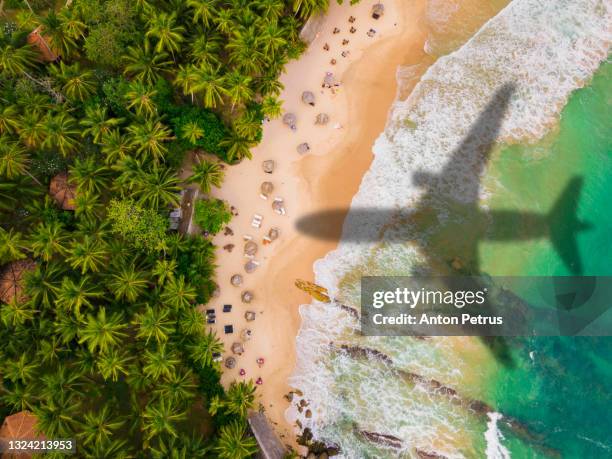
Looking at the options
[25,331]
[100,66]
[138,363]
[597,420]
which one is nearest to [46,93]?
[100,66]

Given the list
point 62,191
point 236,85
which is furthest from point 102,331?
point 236,85

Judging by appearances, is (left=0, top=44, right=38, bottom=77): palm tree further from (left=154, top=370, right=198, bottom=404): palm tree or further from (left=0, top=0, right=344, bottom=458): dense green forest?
(left=154, top=370, right=198, bottom=404): palm tree

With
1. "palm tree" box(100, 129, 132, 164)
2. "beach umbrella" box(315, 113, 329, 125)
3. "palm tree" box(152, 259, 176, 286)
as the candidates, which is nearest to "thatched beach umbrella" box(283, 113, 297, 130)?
"beach umbrella" box(315, 113, 329, 125)

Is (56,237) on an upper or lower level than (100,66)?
lower

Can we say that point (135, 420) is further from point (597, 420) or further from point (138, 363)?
point (597, 420)

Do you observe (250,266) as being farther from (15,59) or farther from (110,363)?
(15,59)

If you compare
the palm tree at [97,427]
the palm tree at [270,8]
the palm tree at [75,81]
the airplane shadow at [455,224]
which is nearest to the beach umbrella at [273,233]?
the airplane shadow at [455,224]

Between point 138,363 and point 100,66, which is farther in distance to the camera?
point 100,66
